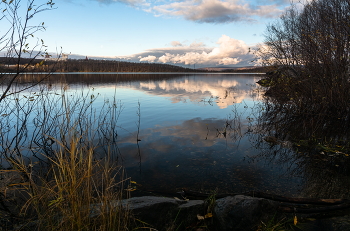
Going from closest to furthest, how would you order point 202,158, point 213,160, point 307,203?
point 307,203 → point 213,160 → point 202,158

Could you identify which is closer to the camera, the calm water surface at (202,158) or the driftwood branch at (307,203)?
the driftwood branch at (307,203)

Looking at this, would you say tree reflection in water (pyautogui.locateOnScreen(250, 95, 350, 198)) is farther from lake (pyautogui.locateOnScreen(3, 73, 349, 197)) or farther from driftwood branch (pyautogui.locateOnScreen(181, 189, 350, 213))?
driftwood branch (pyautogui.locateOnScreen(181, 189, 350, 213))

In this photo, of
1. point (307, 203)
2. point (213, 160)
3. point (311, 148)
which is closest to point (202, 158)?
point (213, 160)

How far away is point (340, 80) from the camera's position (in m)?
11.7

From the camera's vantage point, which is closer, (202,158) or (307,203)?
(307,203)

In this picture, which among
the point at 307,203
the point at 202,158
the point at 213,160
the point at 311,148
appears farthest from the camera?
the point at 311,148

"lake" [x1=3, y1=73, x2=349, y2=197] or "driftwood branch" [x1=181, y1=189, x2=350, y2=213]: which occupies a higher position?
"driftwood branch" [x1=181, y1=189, x2=350, y2=213]

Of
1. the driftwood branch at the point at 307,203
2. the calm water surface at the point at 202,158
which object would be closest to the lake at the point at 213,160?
the calm water surface at the point at 202,158

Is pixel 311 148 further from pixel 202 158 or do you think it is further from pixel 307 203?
pixel 307 203

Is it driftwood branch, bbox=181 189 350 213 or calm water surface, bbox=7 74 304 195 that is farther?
calm water surface, bbox=7 74 304 195

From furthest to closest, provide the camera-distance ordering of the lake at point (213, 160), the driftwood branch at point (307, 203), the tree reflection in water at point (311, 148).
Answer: the lake at point (213, 160)
the tree reflection in water at point (311, 148)
the driftwood branch at point (307, 203)

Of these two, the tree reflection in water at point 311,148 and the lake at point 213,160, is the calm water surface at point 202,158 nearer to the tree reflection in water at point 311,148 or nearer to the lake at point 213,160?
the lake at point 213,160

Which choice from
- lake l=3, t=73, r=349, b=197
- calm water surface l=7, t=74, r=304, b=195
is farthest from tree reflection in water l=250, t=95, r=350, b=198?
calm water surface l=7, t=74, r=304, b=195

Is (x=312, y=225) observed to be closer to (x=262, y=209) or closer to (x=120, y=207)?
(x=262, y=209)
